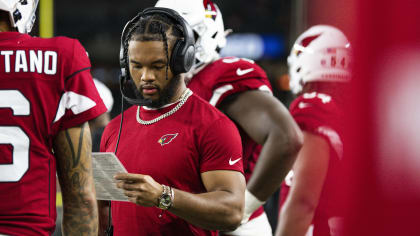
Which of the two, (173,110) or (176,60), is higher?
(176,60)

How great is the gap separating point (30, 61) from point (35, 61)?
0.01 m

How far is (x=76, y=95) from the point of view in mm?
1323

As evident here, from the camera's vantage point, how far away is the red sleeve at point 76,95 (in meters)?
1.32

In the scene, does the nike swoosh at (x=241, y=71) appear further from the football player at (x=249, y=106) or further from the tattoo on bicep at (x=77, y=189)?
the tattoo on bicep at (x=77, y=189)

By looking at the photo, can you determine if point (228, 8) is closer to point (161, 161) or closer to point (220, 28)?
point (220, 28)

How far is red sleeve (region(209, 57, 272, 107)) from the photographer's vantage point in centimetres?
222

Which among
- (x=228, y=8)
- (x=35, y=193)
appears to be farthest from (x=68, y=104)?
(x=228, y=8)

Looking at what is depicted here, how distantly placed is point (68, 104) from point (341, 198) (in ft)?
3.00

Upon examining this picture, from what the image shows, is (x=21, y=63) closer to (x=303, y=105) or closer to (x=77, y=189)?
(x=77, y=189)

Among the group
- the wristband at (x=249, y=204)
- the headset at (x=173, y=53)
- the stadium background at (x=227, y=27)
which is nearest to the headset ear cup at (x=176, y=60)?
the headset at (x=173, y=53)

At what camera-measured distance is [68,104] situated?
132 cm

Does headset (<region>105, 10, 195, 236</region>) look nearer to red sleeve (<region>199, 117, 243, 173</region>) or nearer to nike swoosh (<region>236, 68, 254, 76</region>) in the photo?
red sleeve (<region>199, 117, 243, 173</region>)

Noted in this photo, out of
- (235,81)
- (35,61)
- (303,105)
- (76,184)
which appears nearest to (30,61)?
(35,61)

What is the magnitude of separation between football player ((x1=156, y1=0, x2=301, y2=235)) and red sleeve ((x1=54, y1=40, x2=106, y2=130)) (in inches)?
36.0
